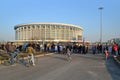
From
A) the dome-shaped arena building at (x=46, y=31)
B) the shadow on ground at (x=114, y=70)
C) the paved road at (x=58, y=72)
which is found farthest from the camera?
the dome-shaped arena building at (x=46, y=31)

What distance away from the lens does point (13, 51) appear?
64.3 ft

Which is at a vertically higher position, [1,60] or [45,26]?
[45,26]

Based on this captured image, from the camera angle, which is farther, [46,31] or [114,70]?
[46,31]

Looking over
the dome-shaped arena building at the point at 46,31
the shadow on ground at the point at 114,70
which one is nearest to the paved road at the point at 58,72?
the shadow on ground at the point at 114,70

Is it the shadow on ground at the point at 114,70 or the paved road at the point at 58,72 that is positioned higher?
the paved road at the point at 58,72

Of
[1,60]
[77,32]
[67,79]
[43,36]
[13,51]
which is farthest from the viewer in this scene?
[77,32]

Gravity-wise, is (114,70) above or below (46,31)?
below

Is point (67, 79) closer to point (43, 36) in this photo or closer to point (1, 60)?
point (1, 60)

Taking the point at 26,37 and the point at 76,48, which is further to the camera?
the point at 26,37

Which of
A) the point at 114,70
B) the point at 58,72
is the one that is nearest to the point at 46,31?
the point at 114,70

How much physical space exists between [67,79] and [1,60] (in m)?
10.9

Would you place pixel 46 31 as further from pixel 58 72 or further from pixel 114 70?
→ pixel 58 72

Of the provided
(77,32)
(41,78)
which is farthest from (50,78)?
(77,32)

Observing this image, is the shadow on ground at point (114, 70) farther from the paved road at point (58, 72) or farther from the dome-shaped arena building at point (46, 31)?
the dome-shaped arena building at point (46, 31)
